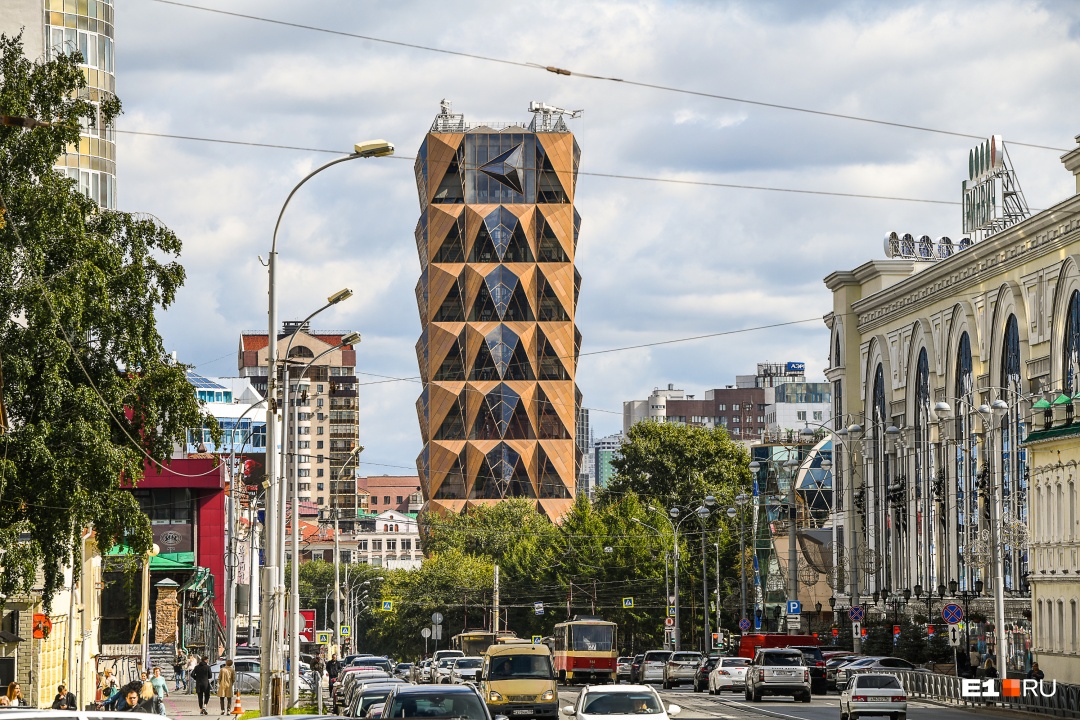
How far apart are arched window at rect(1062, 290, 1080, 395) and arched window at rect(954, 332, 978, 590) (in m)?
9.36

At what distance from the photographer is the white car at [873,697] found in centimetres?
3803

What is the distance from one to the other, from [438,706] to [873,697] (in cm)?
1712

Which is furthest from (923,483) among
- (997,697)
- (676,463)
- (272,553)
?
(272,553)

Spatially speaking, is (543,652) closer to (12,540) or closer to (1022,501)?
(12,540)

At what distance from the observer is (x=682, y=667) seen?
7038 centimetres

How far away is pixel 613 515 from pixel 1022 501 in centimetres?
3993

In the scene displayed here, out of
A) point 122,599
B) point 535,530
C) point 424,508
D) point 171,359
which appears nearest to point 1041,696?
point 171,359

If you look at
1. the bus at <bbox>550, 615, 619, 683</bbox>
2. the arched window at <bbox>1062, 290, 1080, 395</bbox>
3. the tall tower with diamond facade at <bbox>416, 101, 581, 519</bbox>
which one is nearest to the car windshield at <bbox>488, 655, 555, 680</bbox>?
the bus at <bbox>550, 615, 619, 683</bbox>

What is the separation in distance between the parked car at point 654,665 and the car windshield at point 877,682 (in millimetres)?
33902

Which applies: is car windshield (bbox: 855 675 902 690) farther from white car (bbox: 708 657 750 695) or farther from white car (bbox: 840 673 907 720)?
white car (bbox: 708 657 750 695)

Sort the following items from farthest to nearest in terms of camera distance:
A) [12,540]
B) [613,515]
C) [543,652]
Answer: [613,515] → [543,652] → [12,540]

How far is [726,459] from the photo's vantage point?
12719cm

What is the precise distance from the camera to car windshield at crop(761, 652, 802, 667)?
54594 millimetres

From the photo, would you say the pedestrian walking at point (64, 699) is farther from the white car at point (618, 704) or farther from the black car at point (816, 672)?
the black car at point (816, 672)
